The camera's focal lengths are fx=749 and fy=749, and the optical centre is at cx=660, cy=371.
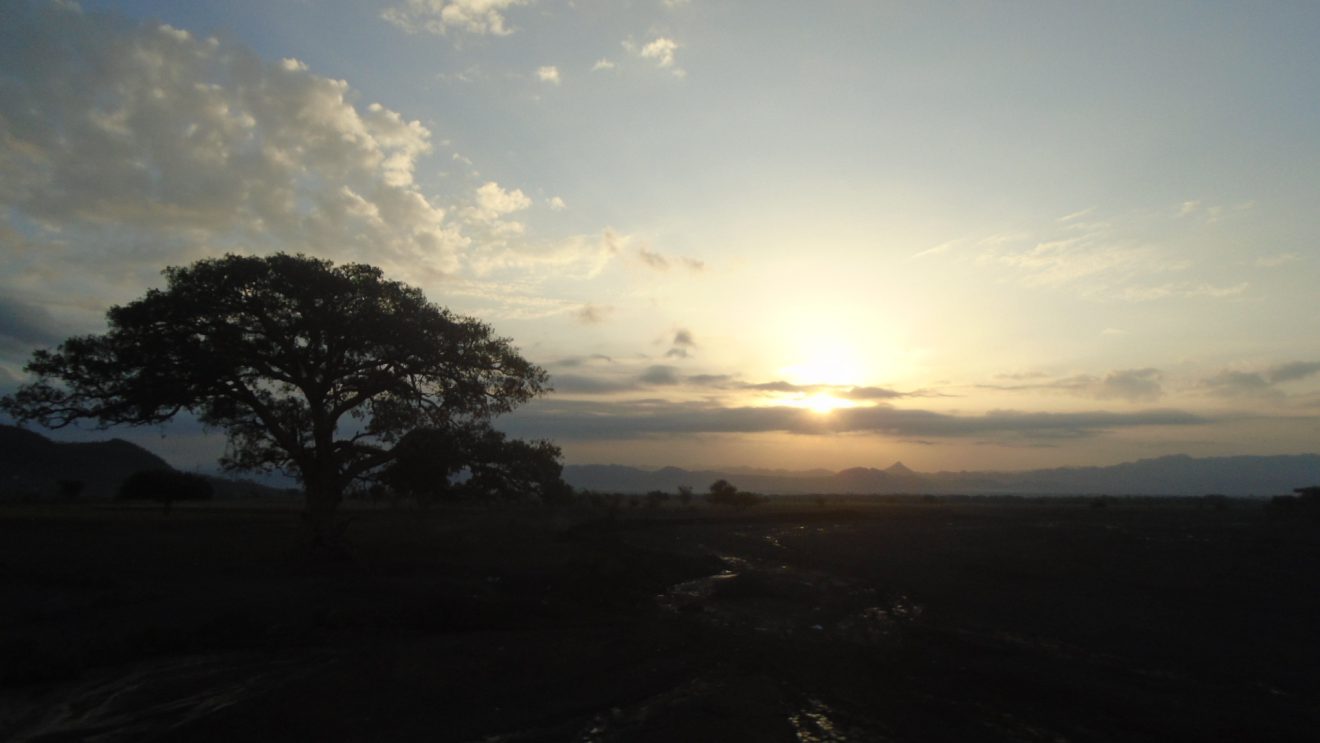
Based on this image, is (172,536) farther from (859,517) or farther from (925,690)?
(859,517)

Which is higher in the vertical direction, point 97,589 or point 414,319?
point 414,319

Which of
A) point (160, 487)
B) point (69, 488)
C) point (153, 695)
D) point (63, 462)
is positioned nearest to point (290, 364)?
point (153, 695)

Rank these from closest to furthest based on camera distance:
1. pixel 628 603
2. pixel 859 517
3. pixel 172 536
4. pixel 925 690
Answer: pixel 925 690 → pixel 628 603 → pixel 172 536 → pixel 859 517

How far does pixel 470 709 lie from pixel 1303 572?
23.9 m

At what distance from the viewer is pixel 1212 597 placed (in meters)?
17.5

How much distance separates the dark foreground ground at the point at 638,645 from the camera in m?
8.67

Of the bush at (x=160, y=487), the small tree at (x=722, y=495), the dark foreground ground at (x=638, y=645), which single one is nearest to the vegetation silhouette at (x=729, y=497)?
the small tree at (x=722, y=495)

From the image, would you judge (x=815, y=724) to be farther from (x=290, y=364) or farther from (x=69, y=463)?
(x=69, y=463)

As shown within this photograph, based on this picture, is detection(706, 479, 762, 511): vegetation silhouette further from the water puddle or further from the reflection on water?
the reflection on water

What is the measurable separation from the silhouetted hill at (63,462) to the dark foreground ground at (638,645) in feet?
296

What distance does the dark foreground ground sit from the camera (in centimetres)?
867

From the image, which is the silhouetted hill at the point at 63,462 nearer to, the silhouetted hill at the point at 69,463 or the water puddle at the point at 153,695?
the silhouetted hill at the point at 69,463

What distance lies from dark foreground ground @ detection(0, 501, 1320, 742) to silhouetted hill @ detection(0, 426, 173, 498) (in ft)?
296

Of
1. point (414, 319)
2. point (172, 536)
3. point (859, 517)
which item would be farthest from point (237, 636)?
point (859, 517)
